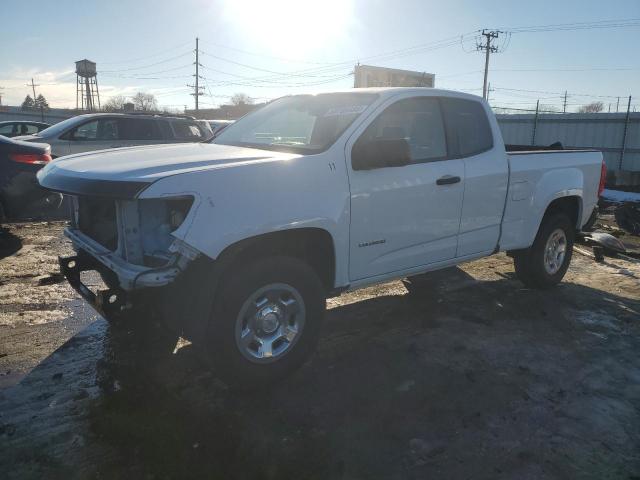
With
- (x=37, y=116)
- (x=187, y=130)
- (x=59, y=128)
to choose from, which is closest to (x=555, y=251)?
(x=187, y=130)

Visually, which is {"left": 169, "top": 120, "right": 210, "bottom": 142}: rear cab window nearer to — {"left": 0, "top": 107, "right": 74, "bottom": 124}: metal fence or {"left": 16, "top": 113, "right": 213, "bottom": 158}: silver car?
{"left": 16, "top": 113, "right": 213, "bottom": 158}: silver car

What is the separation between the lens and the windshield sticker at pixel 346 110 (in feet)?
12.3

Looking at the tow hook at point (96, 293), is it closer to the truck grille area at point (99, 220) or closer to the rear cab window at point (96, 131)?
the truck grille area at point (99, 220)

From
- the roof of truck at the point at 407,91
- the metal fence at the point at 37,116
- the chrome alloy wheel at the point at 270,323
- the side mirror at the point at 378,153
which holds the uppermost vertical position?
the metal fence at the point at 37,116

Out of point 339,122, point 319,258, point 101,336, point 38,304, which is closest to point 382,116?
point 339,122

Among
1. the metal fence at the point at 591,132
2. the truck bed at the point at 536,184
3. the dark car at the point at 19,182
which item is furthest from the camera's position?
the metal fence at the point at 591,132

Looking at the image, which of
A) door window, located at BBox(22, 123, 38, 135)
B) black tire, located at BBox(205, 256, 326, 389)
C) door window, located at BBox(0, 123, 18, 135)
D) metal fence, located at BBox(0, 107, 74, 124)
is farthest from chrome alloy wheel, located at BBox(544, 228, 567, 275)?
metal fence, located at BBox(0, 107, 74, 124)

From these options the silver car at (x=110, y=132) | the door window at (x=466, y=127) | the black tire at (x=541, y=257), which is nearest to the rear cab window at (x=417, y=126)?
the door window at (x=466, y=127)

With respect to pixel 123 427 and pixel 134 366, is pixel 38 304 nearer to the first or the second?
pixel 134 366

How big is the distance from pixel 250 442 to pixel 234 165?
5.25 feet

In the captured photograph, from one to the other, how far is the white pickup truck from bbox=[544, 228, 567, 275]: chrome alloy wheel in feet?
3.23

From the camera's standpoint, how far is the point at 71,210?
3.69 metres

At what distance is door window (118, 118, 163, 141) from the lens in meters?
10.4

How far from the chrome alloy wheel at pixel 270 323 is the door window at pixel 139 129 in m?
8.39
